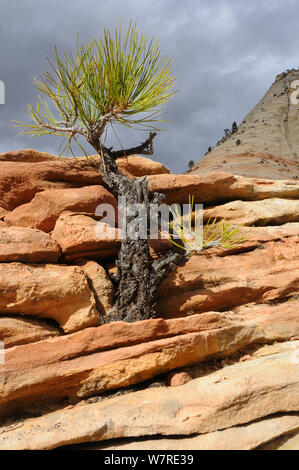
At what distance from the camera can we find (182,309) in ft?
17.6

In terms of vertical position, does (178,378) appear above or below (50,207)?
below

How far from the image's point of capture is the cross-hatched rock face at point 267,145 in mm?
16950

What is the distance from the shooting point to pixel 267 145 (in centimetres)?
2319

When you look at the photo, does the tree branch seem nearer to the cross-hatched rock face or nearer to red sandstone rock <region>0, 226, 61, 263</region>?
red sandstone rock <region>0, 226, 61, 263</region>

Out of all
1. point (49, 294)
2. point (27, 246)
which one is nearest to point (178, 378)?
point (49, 294)

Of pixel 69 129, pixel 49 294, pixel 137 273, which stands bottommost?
pixel 49 294

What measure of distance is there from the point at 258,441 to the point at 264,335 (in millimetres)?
1617

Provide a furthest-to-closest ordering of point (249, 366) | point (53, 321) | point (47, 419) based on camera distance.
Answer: point (53, 321)
point (249, 366)
point (47, 419)

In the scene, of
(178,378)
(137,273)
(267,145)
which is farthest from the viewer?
(267,145)

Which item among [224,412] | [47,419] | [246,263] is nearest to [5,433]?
[47,419]
